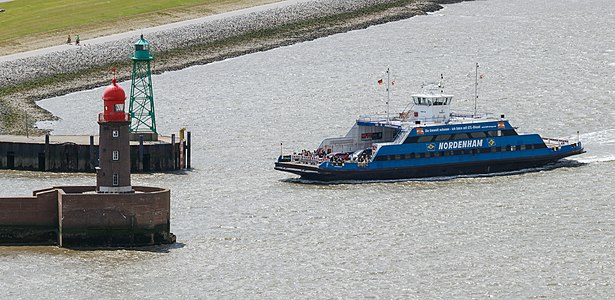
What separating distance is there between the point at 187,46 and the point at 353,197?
50.8 meters

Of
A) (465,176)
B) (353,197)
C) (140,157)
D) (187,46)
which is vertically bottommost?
(353,197)

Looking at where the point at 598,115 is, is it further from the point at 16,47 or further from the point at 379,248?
the point at 16,47

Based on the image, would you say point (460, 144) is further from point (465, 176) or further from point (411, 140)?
point (411, 140)

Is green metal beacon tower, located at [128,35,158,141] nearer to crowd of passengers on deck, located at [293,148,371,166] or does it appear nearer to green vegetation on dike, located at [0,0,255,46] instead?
crowd of passengers on deck, located at [293,148,371,166]

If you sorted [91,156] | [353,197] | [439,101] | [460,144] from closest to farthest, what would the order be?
[353,197] → [91,156] → [460,144] → [439,101]

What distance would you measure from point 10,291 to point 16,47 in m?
67.1

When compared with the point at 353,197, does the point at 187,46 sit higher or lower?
higher

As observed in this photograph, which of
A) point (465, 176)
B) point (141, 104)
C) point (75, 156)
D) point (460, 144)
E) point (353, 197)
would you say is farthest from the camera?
point (141, 104)

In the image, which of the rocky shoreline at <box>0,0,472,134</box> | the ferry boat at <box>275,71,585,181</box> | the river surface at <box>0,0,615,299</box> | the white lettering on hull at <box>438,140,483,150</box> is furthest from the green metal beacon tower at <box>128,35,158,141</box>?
the white lettering on hull at <box>438,140,483,150</box>

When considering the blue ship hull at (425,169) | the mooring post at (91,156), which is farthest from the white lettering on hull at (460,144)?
the mooring post at (91,156)

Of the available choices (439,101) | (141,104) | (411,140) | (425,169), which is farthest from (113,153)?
(439,101)

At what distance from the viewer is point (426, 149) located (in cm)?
8244

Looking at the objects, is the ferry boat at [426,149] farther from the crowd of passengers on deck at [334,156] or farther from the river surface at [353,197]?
the river surface at [353,197]

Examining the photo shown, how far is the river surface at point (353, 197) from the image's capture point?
58.5m
